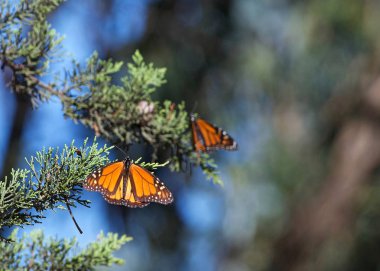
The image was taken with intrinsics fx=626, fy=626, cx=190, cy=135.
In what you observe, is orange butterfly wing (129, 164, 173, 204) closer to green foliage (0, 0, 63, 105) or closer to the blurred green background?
green foliage (0, 0, 63, 105)

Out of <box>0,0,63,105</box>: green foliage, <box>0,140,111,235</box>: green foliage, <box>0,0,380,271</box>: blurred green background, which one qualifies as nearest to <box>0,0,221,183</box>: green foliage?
<box>0,0,63,105</box>: green foliage

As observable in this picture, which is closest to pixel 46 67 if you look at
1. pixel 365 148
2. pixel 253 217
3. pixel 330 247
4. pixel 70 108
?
pixel 70 108

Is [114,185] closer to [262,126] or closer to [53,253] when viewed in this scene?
[53,253]

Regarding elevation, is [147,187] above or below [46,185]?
above

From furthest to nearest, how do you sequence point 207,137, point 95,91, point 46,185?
point 207,137 → point 95,91 → point 46,185

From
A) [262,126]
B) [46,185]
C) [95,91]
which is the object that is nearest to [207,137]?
[95,91]

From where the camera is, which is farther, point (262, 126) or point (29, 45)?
point (262, 126)
